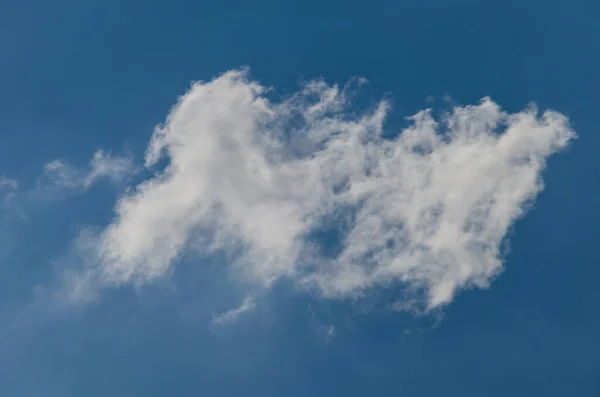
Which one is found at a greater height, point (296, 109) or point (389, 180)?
point (296, 109)

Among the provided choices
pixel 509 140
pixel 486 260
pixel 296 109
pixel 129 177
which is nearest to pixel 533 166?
pixel 509 140

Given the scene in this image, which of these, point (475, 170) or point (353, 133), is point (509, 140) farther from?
point (353, 133)

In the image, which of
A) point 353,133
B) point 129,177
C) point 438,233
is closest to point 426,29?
point 353,133

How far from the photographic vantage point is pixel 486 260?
581 ft

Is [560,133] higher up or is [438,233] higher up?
[560,133]

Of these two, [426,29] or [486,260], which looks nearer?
[486,260]

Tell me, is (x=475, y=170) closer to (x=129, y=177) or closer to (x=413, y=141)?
(x=413, y=141)

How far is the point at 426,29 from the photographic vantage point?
19075 centimetres

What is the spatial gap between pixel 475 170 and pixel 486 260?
71.0 ft

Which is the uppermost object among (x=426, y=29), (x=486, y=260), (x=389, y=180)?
(x=426, y=29)

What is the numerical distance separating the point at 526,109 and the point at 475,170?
19.6 meters

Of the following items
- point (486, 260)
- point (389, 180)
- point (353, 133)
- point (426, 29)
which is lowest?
point (486, 260)

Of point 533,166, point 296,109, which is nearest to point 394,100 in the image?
point 296,109

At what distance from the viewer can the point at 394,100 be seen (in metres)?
186
